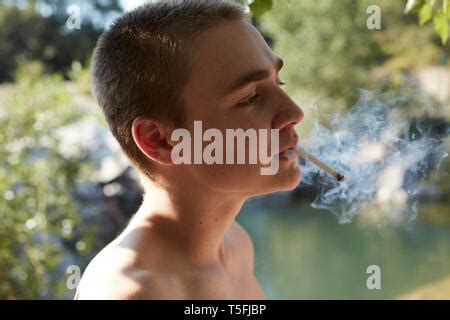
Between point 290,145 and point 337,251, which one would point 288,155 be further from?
point 337,251

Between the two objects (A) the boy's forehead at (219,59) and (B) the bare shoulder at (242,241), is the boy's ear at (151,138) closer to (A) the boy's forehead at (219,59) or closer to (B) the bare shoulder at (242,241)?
(A) the boy's forehead at (219,59)

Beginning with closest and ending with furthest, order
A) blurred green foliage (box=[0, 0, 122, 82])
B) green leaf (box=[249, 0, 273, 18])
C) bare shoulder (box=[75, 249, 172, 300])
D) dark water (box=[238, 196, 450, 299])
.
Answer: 1. bare shoulder (box=[75, 249, 172, 300])
2. green leaf (box=[249, 0, 273, 18])
3. dark water (box=[238, 196, 450, 299])
4. blurred green foliage (box=[0, 0, 122, 82])

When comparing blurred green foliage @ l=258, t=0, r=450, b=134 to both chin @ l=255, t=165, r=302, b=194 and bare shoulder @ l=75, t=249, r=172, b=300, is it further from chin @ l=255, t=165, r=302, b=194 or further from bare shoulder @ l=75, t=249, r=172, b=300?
bare shoulder @ l=75, t=249, r=172, b=300

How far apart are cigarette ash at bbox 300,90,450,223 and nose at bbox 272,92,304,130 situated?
1.18 ft

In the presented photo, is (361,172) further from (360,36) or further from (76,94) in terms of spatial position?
(76,94)

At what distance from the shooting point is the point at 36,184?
87.1 inches

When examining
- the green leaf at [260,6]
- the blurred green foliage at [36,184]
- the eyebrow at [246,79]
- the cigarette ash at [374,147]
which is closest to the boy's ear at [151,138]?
the eyebrow at [246,79]

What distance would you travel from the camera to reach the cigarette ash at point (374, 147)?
1.35m

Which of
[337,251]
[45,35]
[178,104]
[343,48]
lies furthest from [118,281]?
[45,35]

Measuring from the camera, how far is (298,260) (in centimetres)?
→ 240

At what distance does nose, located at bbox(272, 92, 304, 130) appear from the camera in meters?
0.92

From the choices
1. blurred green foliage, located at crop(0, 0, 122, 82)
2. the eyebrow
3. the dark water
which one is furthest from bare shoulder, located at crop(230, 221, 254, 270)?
blurred green foliage, located at crop(0, 0, 122, 82)

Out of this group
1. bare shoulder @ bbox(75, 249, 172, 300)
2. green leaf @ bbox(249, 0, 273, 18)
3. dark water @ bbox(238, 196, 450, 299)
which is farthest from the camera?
dark water @ bbox(238, 196, 450, 299)
